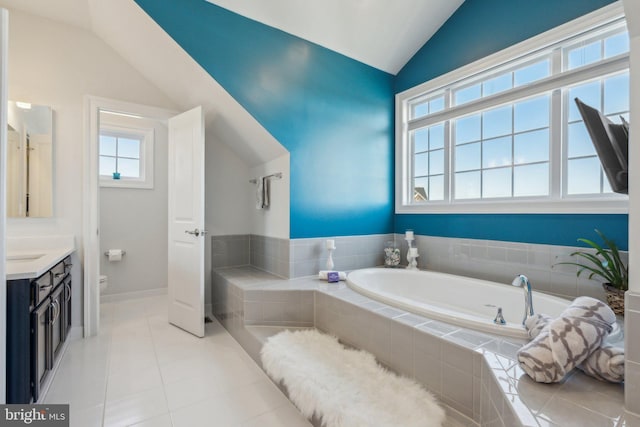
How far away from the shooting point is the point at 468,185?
3025mm

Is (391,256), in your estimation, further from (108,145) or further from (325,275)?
(108,145)

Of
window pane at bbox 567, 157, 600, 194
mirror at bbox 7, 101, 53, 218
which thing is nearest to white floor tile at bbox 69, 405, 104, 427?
mirror at bbox 7, 101, 53, 218

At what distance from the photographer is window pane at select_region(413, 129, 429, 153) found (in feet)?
11.3

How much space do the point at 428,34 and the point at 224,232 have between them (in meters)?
3.10

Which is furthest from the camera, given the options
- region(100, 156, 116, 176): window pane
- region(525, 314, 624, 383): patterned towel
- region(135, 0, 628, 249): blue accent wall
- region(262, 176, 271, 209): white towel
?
region(100, 156, 116, 176): window pane

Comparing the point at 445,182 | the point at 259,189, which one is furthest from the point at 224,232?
the point at 445,182

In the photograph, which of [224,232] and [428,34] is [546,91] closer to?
[428,34]

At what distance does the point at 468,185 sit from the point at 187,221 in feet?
9.23

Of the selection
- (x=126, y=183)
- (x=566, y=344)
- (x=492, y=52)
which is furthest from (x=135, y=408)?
(x=492, y=52)

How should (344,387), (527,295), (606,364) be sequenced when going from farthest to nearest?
(527,295) → (344,387) → (606,364)

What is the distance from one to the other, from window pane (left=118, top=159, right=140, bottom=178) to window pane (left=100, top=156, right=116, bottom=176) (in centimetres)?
7

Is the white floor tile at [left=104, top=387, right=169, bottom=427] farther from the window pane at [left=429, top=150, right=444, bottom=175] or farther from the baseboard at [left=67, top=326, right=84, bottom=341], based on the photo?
the window pane at [left=429, top=150, right=444, bottom=175]

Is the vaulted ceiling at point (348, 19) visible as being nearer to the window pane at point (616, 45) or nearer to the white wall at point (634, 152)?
the window pane at point (616, 45)

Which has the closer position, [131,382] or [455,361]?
[455,361]
